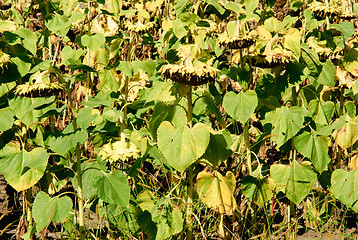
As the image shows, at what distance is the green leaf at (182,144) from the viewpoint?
6.03 feet

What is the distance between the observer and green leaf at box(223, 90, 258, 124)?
215cm

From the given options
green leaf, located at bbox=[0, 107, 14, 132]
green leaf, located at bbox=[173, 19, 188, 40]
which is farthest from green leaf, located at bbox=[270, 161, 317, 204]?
green leaf, located at bbox=[0, 107, 14, 132]

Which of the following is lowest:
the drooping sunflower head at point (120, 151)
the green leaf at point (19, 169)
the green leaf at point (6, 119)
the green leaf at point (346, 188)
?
the green leaf at point (346, 188)

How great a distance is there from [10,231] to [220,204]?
1533 mm

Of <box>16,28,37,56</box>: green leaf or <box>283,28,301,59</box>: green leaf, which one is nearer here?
<box>283,28,301,59</box>: green leaf

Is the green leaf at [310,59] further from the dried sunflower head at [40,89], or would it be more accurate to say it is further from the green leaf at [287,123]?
the dried sunflower head at [40,89]

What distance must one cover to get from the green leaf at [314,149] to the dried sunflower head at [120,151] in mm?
905

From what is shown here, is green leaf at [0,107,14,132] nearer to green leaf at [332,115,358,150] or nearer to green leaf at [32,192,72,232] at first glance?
green leaf at [32,192,72,232]

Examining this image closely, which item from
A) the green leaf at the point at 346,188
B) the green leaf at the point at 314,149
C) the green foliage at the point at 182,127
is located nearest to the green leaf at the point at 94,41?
the green foliage at the point at 182,127

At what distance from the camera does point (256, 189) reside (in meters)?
2.25

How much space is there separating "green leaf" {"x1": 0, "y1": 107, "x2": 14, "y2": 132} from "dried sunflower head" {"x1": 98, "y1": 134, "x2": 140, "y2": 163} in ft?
1.66

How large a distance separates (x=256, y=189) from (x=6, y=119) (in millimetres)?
1335

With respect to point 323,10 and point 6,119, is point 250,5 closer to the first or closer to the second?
point 323,10

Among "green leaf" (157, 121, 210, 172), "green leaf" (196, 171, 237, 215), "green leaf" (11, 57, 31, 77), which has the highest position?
"green leaf" (11, 57, 31, 77)
